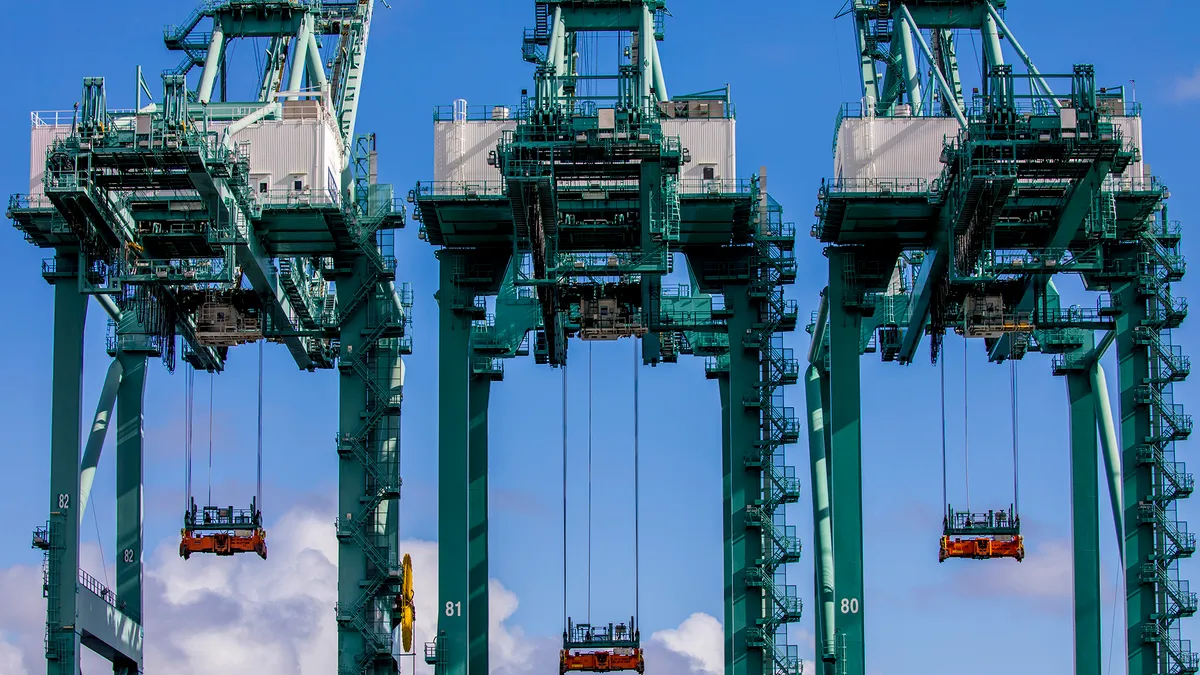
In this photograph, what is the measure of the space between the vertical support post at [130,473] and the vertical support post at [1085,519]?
28901mm

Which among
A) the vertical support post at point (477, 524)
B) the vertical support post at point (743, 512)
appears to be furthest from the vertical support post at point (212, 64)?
the vertical support post at point (743, 512)

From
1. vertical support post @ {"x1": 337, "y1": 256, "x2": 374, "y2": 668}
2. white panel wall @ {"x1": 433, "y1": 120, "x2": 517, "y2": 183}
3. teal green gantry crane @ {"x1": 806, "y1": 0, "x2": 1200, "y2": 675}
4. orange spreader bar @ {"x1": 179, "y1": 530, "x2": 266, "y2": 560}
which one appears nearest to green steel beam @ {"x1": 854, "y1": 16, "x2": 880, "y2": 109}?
teal green gantry crane @ {"x1": 806, "y1": 0, "x2": 1200, "y2": 675}

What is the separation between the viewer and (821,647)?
86.1m

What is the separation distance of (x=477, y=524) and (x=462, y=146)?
13879 millimetres

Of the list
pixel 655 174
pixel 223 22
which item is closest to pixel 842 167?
pixel 655 174

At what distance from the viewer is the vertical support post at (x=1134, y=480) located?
87.2 meters

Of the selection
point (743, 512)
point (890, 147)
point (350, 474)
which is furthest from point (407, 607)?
point (890, 147)

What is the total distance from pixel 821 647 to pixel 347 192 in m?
19.3

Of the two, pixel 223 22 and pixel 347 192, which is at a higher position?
pixel 223 22

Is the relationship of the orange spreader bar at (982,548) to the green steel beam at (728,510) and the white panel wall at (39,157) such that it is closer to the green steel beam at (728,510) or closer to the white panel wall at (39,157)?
the green steel beam at (728,510)

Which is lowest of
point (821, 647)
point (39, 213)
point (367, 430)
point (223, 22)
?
point (821, 647)

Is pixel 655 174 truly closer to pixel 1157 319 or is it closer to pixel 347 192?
pixel 347 192

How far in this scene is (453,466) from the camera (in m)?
86.1

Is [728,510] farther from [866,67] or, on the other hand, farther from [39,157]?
[39,157]
